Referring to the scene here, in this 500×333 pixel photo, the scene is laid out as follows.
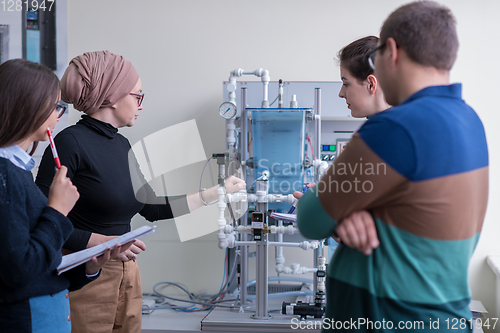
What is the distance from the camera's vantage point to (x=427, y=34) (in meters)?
0.70

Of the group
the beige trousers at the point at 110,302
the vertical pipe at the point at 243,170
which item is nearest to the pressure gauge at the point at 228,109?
the vertical pipe at the point at 243,170

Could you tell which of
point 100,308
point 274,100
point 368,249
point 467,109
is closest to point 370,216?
point 368,249

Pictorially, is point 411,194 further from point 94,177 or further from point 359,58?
point 94,177

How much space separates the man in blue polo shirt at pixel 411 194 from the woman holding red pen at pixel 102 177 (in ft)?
2.57

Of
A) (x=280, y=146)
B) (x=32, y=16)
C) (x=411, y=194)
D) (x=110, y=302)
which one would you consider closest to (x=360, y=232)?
(x=411, y=194)

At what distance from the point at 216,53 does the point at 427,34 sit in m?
2.22

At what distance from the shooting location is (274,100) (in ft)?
8.11

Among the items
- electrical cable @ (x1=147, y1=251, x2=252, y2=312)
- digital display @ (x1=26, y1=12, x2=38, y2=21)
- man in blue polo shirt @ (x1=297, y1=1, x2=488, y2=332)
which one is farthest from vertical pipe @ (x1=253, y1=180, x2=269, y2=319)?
digital display @ (x1=26, y1=12, x2=38, y2=21)

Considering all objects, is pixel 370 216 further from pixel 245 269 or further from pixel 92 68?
pixel 245 269

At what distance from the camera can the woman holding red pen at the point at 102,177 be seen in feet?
4.23

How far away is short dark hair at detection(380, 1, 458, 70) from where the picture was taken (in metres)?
0.70

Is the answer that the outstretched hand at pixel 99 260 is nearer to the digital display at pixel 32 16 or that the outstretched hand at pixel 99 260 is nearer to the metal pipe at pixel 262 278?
the metal pipe at pixel 262 278

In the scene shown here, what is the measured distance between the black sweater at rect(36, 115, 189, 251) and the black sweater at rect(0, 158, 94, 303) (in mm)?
329

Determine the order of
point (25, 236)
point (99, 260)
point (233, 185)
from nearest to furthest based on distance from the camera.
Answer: point (25, 236) < point (99, 260) < point (233, 185)
